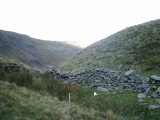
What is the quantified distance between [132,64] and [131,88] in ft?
17.2

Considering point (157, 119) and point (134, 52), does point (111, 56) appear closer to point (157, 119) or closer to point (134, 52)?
point (134, 52)

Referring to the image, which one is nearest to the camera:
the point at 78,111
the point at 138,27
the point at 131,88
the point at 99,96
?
the point at 78,111

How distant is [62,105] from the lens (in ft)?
32.1

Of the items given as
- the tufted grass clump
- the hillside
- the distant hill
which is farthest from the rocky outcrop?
the distant hill

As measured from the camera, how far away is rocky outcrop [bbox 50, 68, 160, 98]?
14.2m

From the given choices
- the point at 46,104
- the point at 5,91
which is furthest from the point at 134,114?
the point at 5,91

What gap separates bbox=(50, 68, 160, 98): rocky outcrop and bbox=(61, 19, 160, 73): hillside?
252 cm

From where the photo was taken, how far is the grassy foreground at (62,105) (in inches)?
324

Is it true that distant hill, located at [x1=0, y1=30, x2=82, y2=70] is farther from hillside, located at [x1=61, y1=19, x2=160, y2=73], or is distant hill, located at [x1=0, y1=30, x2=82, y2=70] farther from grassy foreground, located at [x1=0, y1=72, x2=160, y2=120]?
grassy foreground, located at [x1=0, y1=72, x2=160, y2=120]

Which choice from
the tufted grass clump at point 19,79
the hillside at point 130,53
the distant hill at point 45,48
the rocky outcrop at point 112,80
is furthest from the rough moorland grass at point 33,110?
the distant hill at point 45,48

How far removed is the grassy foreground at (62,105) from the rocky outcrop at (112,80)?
876 millimetres

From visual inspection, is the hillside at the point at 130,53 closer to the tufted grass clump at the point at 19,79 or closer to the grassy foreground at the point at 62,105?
the grassy foreground at the point at 62,105

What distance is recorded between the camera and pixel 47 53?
8850cm

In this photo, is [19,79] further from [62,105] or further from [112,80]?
[112,80]
